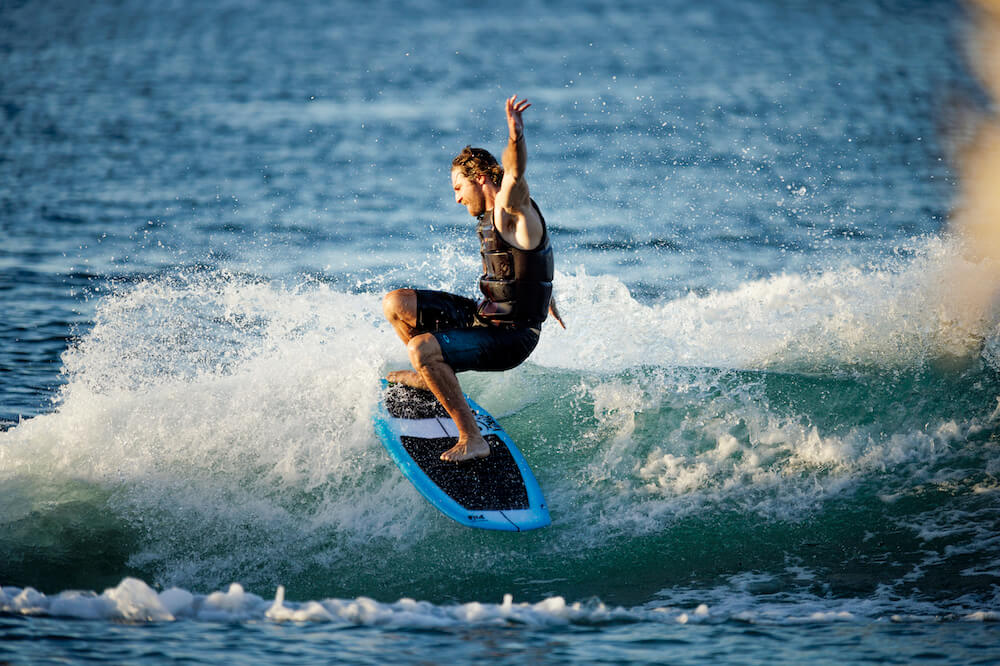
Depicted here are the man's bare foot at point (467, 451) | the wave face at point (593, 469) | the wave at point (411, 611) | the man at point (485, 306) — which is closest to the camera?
the wave at point (411, 611)

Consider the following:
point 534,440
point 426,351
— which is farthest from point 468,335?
point 534,440

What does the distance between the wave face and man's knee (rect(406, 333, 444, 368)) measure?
94cm

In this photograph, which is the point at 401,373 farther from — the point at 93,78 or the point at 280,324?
the point at 93,78

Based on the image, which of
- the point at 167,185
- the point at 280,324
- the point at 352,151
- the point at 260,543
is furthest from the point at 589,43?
the point at 260,543

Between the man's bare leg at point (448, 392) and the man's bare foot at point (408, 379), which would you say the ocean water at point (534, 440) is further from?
the man's bare leg at point (448, 392)

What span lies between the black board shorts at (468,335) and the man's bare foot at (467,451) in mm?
464

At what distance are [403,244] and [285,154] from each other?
5.87 metres

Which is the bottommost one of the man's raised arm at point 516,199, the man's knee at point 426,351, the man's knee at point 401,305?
the man's knee at point 426,351

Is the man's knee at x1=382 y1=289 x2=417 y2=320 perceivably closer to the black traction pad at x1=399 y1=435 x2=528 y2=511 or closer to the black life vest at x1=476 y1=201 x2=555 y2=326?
the black life vest at x1=476 y1=201 x2=555 y2=326

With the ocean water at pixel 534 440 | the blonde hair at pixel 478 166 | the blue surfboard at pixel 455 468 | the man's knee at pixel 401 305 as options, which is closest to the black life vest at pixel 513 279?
the blonde hair at pixel 478 166

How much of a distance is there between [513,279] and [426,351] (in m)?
0.66

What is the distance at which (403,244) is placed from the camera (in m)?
14.6

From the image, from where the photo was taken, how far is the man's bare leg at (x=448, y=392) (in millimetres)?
6137

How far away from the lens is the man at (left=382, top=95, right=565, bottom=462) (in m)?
6.07
